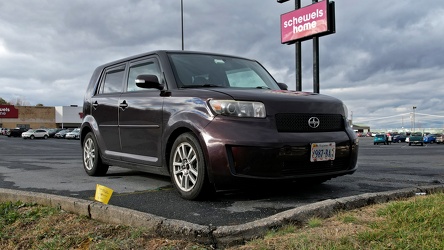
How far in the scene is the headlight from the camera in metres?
3.88

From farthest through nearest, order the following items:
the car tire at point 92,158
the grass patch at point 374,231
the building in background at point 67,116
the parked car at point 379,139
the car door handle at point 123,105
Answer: the building in background at point 67,116 → the parked car at point 379,139 → the car tire at point 92,158 → the car door handle at point 123,105 → the grass patch at point 374,231

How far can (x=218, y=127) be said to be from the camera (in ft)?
12.5

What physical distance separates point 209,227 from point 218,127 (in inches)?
48.7

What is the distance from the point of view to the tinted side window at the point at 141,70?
16.7 ft

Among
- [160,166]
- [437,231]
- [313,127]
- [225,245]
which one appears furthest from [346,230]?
[160,166]

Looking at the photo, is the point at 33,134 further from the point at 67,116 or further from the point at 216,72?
the point at 216,72

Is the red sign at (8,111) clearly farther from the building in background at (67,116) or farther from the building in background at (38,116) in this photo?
the building in background at (67,116)

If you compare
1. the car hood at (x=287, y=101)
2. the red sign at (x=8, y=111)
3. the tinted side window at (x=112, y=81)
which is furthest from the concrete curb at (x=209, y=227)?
the red sign at (x=8, y=111)

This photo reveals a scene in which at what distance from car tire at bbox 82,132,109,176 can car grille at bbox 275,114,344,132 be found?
336 cm

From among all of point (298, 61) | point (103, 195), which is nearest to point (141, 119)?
point (103, 195)

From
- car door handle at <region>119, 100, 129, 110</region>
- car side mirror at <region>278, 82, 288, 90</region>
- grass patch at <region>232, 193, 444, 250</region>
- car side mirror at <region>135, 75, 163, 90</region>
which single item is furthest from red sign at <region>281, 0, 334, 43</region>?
grass patch at <region>232, 193, 444, 250</region>

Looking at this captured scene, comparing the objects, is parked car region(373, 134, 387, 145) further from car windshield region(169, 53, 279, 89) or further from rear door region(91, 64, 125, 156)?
rear door region(91, 64, 125, 156)

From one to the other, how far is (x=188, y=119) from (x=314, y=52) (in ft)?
60.5

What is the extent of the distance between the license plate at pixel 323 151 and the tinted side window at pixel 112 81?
316 cm
